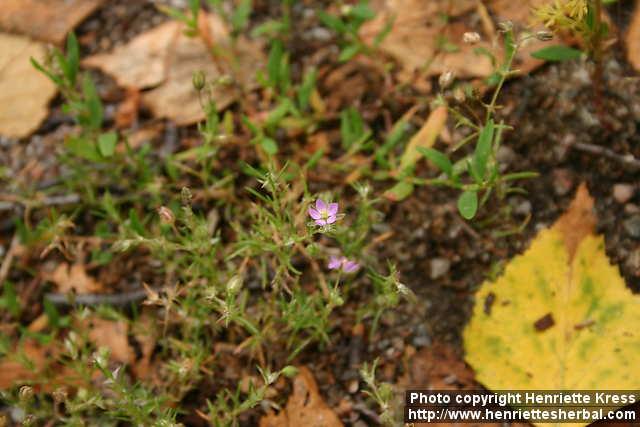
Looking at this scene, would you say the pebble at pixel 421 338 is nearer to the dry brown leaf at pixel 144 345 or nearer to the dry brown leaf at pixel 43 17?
the dry brown leaf at pixel 144 345

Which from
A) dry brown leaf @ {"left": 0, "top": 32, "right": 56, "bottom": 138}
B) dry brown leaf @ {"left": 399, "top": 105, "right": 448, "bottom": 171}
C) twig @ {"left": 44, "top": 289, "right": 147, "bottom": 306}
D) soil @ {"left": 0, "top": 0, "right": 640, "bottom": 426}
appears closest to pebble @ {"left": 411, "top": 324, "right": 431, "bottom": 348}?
soil @ {"left": 0, "top": 0, "right": 640, "bottom": 426}

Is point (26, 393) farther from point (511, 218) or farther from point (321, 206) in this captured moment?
point (511, 218)

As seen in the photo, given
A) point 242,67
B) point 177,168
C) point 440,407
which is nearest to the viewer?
point 440,407

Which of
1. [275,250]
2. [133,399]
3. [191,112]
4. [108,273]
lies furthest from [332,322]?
[191,112]

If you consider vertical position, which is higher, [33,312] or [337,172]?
[337,172]

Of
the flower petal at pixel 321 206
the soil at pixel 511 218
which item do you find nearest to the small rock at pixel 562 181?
the soil at pixel 511 218

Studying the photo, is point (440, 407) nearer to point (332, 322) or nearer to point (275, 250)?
point (332, 322)

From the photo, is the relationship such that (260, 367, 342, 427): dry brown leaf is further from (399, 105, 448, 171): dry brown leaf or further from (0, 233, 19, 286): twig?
(0, 233, 19, 286): twig
